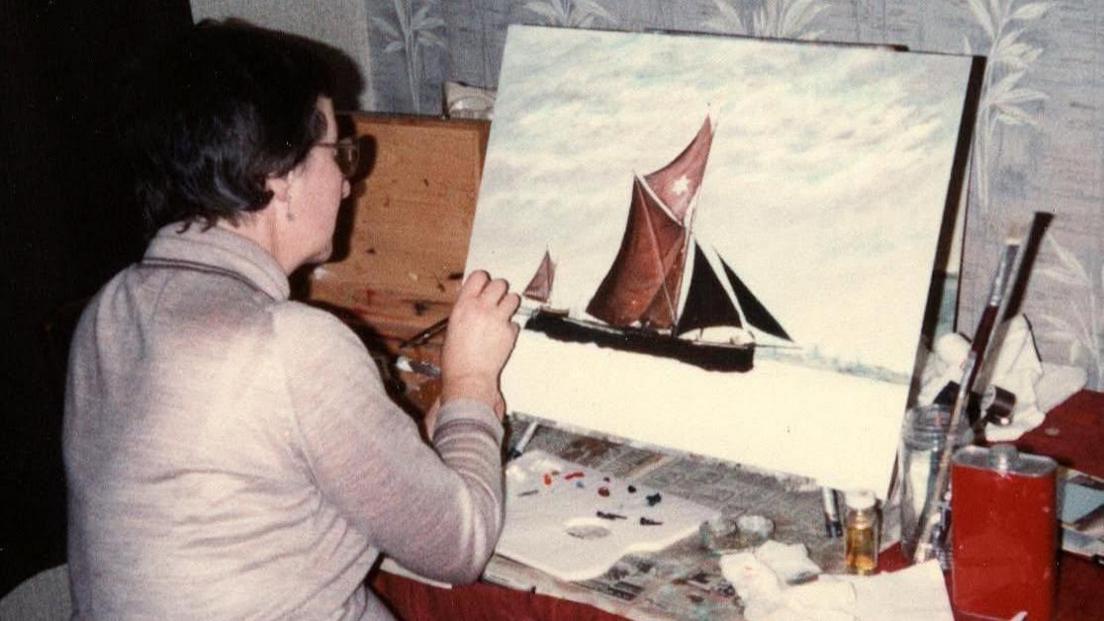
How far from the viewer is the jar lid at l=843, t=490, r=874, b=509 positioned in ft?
3.62

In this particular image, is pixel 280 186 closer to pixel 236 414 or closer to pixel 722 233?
pixel 236 414


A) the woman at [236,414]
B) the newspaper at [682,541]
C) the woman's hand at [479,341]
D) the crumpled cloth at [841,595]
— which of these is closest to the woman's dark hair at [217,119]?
the woman at [236,414]

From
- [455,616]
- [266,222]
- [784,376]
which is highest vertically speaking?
[266,222]

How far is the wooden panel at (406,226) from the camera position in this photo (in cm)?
164

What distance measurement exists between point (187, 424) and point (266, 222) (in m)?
0.26

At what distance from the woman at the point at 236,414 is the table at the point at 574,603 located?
105mm

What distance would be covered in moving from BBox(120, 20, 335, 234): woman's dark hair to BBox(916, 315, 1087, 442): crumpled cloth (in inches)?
39.1

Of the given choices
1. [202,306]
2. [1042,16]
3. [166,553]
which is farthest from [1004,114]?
[166,553]

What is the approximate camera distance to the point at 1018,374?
151 centimetres

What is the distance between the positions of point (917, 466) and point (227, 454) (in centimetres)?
78

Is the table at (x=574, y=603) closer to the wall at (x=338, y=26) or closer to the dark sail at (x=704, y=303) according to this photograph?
the dark sail at (x=704, y=303)

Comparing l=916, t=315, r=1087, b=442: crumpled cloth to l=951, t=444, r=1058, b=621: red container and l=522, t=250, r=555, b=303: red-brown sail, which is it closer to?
l=951, t=444, r=1058, b=621: red container

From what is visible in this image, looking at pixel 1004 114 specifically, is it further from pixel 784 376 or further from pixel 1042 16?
pixel 784 376

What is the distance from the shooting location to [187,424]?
913mm
